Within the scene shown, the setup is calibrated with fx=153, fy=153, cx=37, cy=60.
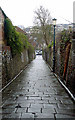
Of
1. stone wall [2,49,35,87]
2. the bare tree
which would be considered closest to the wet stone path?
stone wall [2,49,35,87]

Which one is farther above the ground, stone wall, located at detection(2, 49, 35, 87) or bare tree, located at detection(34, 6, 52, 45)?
bare tree, located at detection(34, 6, 52, 45)

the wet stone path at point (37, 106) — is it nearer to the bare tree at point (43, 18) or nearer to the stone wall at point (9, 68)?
the stone wall at point (9, 68)

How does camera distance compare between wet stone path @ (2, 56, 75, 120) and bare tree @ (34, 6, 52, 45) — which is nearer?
wet stone path @ (2, 56, 75, 120)

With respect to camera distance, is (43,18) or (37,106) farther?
(43,18)

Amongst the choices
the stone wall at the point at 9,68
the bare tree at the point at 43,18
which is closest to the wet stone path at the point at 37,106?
the stone wall at the point at 9,68

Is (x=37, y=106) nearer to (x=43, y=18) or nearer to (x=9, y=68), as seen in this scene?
(x=9, y=68)

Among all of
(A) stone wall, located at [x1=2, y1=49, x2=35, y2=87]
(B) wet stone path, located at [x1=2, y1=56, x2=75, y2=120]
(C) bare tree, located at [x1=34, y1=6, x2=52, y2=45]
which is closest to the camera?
(B) wet stone path, located at [x1=2, y1=56, x2=75, y2=120]

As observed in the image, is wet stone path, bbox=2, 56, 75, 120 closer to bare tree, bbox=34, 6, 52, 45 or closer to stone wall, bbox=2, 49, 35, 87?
stone wall, bbox=2, 49, 35, 87

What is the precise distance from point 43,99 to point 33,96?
49 centimetres

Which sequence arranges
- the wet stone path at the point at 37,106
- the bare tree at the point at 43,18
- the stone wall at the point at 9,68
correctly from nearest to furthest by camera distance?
1. the wet stone path at the point at 37,106
2. the stone wall at the point at 9,68
3. the bare tree at the point at 43,18

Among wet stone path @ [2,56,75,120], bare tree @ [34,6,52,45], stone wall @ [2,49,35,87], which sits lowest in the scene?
wet stone path @ [2,56,75,120]

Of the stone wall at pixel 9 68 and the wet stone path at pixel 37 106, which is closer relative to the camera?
the wet stone path at pixel 37 106

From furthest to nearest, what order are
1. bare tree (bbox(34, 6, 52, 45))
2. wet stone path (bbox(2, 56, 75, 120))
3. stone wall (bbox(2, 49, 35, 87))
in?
bare tree (bbox(34, 6, 52, 45)) < stone wall (bbox(2, 49, 35, 87)) < wet stone path (bbox(2, 56, 75, 120))

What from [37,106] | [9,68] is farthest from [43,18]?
[37,106]
